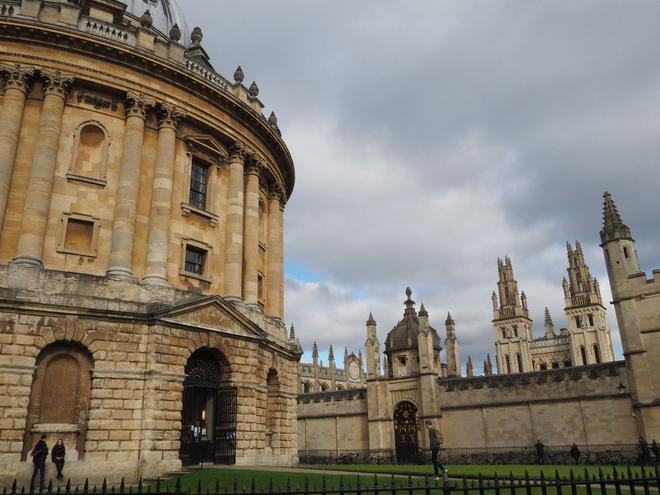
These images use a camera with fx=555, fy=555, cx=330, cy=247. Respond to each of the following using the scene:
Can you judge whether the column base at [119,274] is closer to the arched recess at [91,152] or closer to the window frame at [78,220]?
the window frame at [78,220]

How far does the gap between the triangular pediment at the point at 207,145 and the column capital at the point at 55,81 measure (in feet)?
18.1

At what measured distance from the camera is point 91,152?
78.8 feet

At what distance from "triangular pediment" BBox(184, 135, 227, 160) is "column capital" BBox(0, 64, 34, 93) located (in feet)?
22.7

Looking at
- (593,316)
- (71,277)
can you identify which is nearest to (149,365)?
(71,277)

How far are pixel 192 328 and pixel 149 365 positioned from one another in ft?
7.46

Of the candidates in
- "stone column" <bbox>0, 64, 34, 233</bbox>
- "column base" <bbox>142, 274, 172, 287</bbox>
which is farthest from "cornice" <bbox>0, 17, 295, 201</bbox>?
"column base" <bbox>142, 274, 172, 287</bbox>

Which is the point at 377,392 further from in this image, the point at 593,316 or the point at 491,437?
the point at 593,316

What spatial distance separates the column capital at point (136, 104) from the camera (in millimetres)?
24438

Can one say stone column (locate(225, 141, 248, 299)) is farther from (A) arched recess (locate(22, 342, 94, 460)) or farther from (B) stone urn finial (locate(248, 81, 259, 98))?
(A) arched recess (locate(22, 342, 94, 460))

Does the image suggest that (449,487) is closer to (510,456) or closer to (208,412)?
(208,412)

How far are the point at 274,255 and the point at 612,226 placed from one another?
71.4 feet

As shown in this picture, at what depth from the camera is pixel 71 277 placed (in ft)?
69.2

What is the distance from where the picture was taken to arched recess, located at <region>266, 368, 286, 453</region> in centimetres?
2695

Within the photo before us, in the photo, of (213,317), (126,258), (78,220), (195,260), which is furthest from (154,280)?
(78,220)
